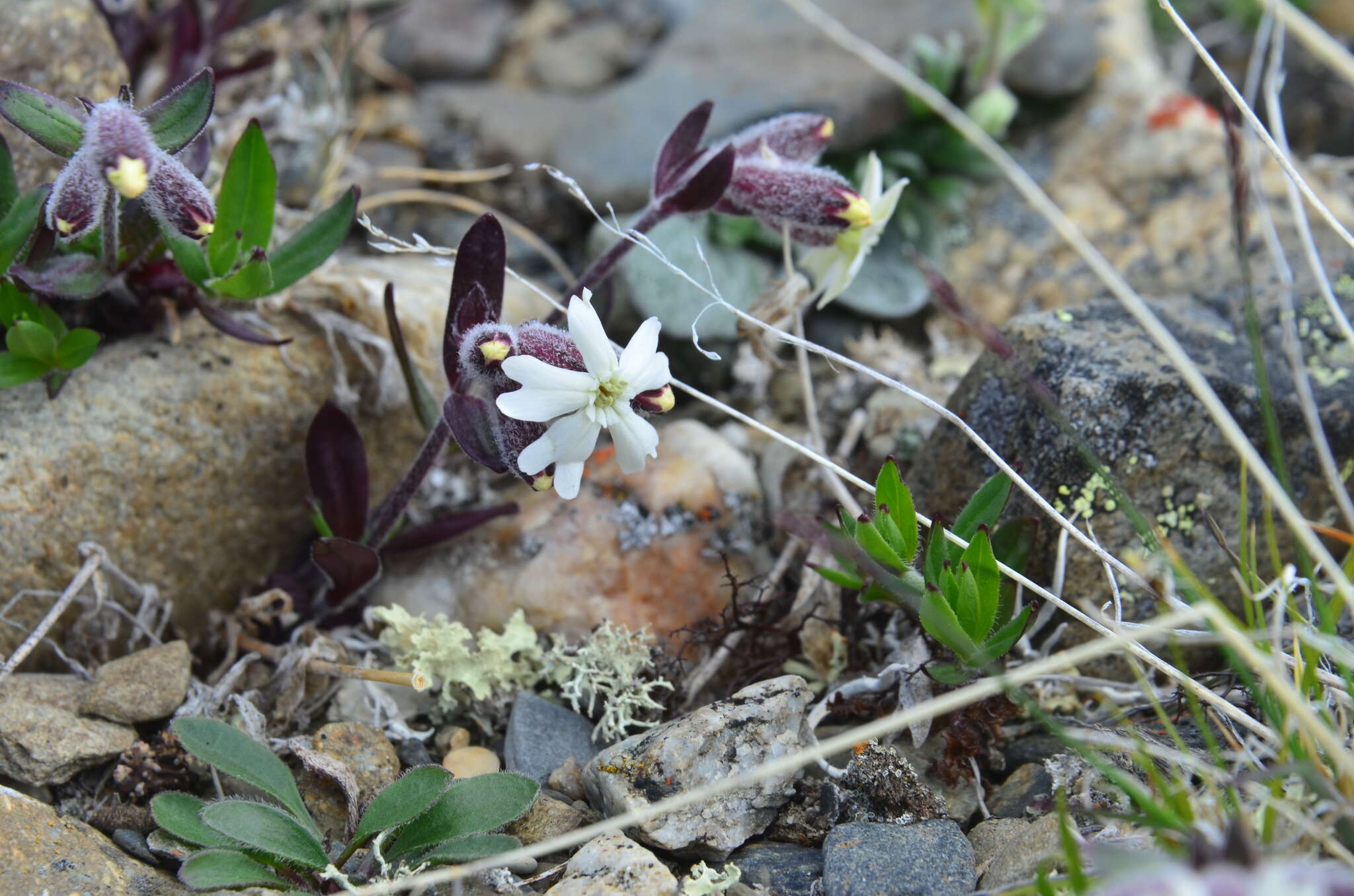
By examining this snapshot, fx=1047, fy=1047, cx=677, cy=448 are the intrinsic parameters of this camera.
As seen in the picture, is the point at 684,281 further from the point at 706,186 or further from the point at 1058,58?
the point at 1058,58

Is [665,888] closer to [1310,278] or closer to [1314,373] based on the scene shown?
[1314,373]

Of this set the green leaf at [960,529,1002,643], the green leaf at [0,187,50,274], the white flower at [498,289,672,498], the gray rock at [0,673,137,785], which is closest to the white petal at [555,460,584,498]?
the white flower at [498,289,672,498]

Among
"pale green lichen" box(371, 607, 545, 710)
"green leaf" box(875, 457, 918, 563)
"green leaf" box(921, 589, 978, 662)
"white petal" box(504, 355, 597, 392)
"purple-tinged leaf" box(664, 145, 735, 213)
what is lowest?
"pale green lichen" box(371, 607, 545, 710)

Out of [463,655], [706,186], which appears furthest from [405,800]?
[706,186]

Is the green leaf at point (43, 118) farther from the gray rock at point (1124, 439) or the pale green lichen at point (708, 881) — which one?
the gray rock at point (1124, 439)

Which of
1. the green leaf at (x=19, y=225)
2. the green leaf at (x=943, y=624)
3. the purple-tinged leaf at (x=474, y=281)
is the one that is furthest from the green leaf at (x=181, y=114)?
the green leaf at (x=943, y=624)

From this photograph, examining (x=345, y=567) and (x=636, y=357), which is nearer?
(x=636, y=357)

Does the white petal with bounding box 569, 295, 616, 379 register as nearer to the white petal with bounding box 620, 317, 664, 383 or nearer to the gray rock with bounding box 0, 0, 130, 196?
the white petal with bounding box 620, 317, 664, 383
